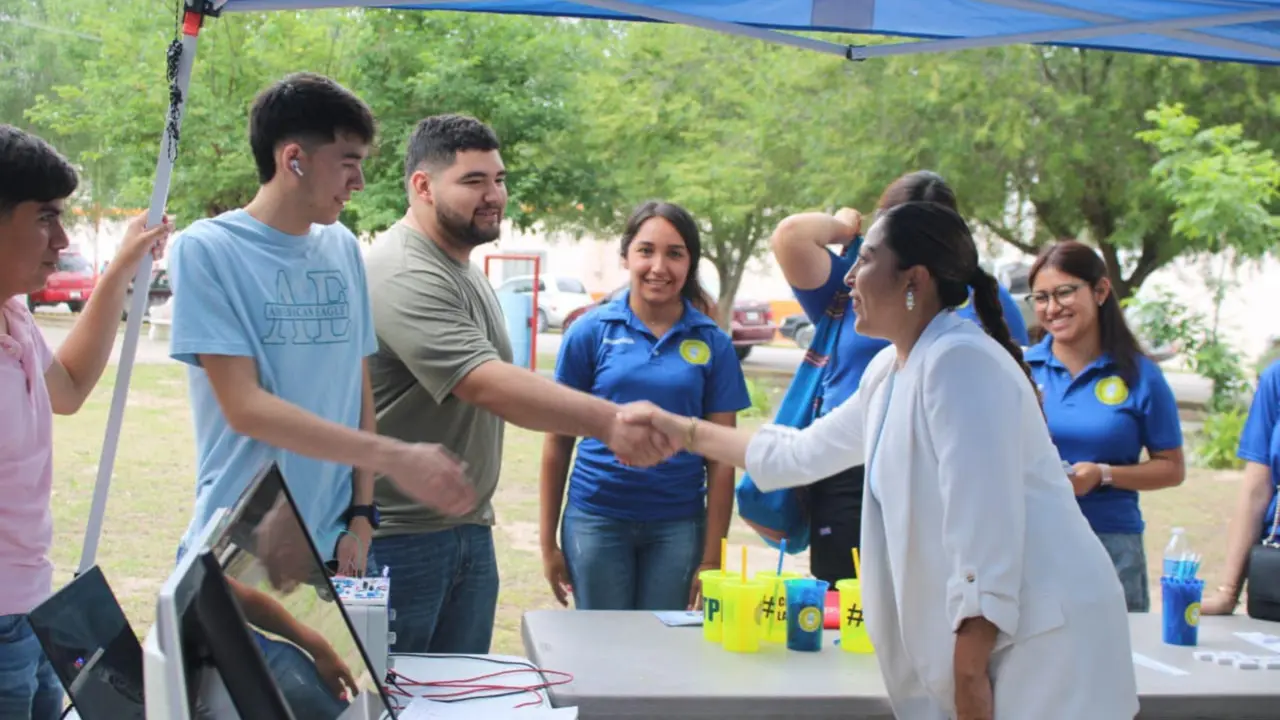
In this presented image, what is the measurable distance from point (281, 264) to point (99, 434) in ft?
27.2

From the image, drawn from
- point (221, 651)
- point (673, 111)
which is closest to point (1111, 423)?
point (221, 651)

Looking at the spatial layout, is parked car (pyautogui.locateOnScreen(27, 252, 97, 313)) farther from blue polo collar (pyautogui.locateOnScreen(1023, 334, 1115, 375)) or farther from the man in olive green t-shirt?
blue polo collar (pyautogui.locateOnScreen(1023, 334, 1115, 375))

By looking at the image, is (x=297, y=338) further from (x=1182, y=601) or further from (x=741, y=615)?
(x=1182, y=601)

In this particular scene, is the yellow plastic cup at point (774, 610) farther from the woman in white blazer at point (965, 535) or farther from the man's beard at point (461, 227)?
the man's beard at point (461, 227)

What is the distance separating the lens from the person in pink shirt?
2.04 meters

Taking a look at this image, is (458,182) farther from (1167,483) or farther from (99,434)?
(99,434)

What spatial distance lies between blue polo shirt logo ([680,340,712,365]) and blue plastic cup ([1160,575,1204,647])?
4.58ft

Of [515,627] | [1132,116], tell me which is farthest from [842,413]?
[1132,116]

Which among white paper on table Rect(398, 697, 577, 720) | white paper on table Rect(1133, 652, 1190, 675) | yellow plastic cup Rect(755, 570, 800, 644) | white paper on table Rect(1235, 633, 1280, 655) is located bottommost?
white paper on table Rect(398, 697, 577, 720)

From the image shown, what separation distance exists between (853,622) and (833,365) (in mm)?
922

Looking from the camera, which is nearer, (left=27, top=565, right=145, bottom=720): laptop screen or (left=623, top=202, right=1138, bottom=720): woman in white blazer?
(left=27, top=565, right=145, bottom=720): laptop screen

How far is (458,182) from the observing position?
300cm

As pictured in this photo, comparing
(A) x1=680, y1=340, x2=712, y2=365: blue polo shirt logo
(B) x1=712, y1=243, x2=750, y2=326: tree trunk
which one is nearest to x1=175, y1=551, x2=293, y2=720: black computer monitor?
(A) x1=680, y1=340, x2=712, y2=365: blue polo shirt logo

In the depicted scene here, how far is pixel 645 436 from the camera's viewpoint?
300cm
